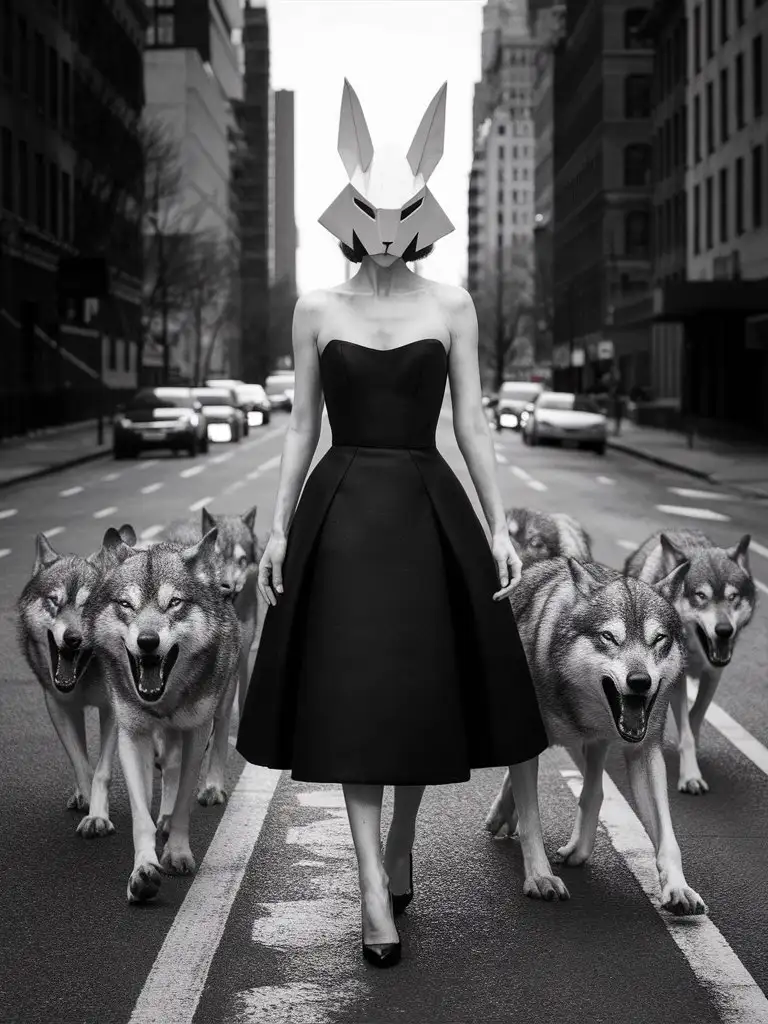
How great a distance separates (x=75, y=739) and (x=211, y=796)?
676 mm

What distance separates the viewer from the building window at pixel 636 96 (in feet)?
358

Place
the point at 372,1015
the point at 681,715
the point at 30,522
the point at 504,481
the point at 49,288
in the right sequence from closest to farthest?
the point at 372,1015, the point at 681,715, the point at 30,522, the point at 504,481, the point at 49,288

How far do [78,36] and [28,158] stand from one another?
12.1 m

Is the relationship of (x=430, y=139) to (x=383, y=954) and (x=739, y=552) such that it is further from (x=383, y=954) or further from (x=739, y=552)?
(x=739, y=552)

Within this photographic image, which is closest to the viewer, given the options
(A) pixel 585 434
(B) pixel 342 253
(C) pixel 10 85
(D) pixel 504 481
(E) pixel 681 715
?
(B) pixel 342 253

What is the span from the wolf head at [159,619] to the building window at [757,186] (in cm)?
5328

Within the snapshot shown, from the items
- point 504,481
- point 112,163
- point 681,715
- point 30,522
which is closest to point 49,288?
point 112,163

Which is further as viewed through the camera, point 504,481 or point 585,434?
point 585,434

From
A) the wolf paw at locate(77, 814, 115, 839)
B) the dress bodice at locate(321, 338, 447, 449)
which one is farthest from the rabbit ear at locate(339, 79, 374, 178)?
the wolf paw at locate(77, 814, 115, 839)

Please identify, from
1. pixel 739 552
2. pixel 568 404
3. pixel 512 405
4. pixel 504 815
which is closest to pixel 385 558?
pixel 504 815

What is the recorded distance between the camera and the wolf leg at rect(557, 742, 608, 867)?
6410 mm

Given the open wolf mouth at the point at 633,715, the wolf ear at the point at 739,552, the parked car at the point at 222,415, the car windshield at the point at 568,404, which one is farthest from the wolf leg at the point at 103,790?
the parked car at the point at 222,415

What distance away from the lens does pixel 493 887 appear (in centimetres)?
621

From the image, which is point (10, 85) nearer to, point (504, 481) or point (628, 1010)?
point (504, 481)
